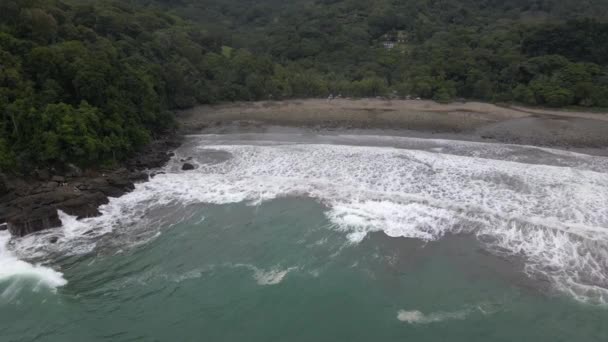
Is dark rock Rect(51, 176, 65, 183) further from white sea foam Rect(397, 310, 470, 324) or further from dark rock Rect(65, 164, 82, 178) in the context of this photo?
white sea foam Rect(397, 310, 470, 324)

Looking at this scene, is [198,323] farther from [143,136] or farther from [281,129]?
[281,129]

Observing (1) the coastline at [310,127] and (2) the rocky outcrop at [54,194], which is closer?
(2) the rocky outcrop at [54,194]

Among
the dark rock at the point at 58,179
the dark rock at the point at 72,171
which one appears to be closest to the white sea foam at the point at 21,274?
the dark rock at the point at 58,179

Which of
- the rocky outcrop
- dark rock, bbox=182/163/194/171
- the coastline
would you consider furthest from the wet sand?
the rocky outcrop

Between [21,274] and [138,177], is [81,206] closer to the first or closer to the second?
[138,177]

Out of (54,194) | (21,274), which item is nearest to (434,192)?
(21,274)

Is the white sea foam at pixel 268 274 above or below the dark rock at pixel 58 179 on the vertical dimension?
below

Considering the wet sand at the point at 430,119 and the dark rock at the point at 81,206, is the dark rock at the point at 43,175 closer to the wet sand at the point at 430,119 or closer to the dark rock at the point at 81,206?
the dark rock at the point at 81,206

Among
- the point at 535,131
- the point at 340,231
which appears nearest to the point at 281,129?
the point at 340,231
